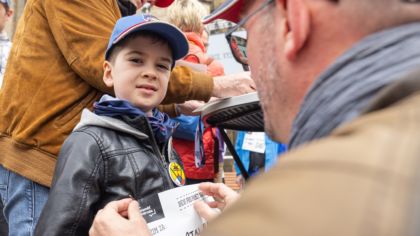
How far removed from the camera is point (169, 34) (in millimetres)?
2340

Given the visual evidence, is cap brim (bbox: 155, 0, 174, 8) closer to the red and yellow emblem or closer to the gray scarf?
the red and yellow emblem

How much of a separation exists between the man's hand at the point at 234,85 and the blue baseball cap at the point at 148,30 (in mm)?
253

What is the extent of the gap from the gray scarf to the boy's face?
1.45 m

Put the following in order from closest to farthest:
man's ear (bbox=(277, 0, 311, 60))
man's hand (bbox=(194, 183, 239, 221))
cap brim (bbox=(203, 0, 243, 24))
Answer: man's ear (bbox=(277, 0, 311, 60)) < cap brim (bbox=(203, 0, 243, 24)) < man's hand (bbox=(194, 183, 239, 221))

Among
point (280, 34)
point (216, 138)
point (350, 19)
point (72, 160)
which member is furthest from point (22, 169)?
point (350, 19)

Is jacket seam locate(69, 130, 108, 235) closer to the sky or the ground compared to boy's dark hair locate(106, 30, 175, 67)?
closer to the ground

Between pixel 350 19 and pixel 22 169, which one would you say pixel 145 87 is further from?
pixel 350 19

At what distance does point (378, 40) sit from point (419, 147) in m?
0.33

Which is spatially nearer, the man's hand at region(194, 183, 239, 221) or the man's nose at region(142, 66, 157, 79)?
the man's hand at region(194, 183, 239, 221)

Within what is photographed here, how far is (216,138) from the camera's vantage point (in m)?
2.93

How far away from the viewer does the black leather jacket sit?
6.08 feet

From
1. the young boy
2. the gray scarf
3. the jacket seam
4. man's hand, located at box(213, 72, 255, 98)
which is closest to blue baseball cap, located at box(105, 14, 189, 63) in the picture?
the young boy

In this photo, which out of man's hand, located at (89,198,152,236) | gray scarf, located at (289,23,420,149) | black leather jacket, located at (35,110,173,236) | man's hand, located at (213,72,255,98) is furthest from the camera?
man's hand, located at (213,72,255,98)

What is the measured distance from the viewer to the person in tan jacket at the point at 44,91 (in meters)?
2.24
